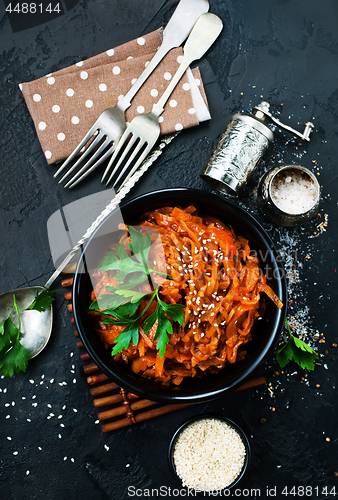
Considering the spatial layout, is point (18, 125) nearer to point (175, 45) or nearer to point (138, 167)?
point (138, 167)

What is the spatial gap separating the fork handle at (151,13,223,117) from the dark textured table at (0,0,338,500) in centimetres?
7

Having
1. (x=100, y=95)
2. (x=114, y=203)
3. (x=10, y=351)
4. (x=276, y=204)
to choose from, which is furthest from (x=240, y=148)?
(x=10, y=351)

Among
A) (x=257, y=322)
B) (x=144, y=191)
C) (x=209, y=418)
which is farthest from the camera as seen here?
(x=144, y=191)

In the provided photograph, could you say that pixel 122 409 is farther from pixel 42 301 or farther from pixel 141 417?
pixel 42 301

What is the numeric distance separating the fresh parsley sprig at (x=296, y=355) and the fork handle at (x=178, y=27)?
1.96 metres

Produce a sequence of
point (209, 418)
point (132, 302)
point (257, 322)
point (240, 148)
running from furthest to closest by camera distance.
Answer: point (209, 418), point (240, 148), point (257, 322), point (132, 302)

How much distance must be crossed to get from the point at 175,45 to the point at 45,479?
3.18m

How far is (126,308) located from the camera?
190 centimetres

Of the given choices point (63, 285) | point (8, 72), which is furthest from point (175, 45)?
point (63, 285)

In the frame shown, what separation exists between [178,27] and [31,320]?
2.27 m

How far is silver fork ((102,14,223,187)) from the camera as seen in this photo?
245 cm

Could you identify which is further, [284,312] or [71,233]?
[71,233]

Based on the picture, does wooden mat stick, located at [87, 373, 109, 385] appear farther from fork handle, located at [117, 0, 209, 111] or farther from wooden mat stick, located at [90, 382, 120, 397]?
fork handle, located at [117, 0, 209, 111]

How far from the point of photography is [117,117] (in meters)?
2.48
